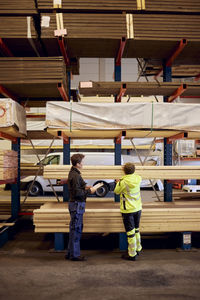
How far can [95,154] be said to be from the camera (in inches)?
523

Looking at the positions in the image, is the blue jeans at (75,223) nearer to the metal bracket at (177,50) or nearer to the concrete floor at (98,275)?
the concrete floor at (98,275)

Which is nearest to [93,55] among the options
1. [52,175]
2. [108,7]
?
[108,7]

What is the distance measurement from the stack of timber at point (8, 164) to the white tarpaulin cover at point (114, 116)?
1.24 metres

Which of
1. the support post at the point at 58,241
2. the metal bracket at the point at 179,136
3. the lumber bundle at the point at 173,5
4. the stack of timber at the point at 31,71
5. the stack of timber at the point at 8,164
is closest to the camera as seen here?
the support post at the point at 58,241

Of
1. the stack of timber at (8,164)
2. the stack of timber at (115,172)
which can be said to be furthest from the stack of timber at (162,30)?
the stack of timber at (8,164)

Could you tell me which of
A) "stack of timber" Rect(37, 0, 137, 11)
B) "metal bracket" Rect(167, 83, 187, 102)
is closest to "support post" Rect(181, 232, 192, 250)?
"metal bracket" Rect(167, 83, 187, 102)

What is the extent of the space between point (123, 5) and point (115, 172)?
404 centimetres

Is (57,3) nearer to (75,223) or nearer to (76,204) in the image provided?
(76,204)

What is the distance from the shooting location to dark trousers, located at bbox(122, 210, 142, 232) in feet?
15.9

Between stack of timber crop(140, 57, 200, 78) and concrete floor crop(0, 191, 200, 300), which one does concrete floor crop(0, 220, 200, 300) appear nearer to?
concrete floor crop(0, 191, 200, 300)

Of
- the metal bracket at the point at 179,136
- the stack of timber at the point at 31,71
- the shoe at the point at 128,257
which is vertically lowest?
the shoe at the point at 128,257

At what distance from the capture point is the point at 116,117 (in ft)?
18.2

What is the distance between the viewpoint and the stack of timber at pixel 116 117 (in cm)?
550

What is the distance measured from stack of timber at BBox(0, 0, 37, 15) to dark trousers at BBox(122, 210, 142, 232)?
5.15m
